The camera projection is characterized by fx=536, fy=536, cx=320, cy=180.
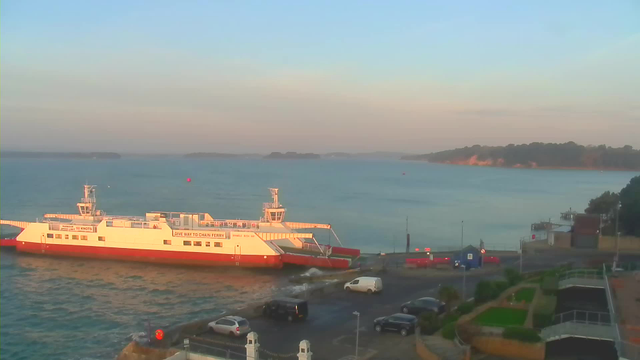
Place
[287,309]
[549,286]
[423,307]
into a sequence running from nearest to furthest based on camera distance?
[287,309] < [423,307] < [549,286]

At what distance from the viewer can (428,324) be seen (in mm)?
14281

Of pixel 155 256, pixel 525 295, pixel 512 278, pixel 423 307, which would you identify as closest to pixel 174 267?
pixel 155 256

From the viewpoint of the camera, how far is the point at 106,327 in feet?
69.3

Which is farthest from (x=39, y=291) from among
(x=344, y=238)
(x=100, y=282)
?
(x=344, y=238)

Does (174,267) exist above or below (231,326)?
below

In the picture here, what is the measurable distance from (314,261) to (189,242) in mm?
8080

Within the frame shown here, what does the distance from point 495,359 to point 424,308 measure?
392 cm

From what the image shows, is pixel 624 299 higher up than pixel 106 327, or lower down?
higher up

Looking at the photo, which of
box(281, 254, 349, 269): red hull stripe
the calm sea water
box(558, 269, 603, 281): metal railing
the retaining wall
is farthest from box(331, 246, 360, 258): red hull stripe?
the retaining wall

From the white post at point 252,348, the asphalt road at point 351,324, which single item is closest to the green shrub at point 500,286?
the asphalt road at point 351,324

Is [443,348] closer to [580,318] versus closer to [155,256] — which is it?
[580,318]

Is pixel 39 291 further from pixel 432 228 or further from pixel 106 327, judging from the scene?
pixel 432 228

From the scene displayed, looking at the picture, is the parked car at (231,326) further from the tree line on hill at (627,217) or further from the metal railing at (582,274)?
the tree line on hill at (627,217)

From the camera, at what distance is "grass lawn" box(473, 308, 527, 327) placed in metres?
14.8
